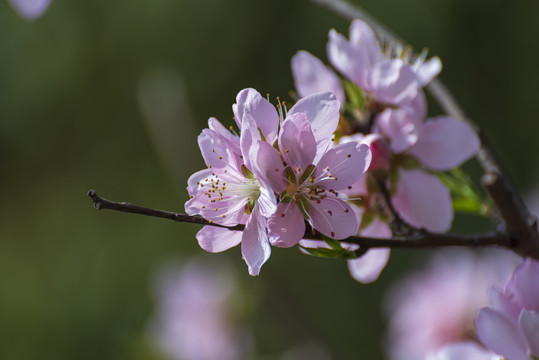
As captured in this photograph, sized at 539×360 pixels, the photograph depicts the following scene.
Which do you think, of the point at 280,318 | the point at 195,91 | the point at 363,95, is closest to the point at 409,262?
the point at 280,318

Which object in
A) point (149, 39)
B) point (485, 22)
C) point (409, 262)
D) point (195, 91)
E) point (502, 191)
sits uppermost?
point (502, 191)

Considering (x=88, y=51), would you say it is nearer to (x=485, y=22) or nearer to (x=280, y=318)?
(x=485, y=22)

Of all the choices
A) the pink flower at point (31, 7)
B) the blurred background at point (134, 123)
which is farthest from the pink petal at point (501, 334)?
the blurred background at point (134, 123)

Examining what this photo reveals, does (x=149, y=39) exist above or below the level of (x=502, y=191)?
below

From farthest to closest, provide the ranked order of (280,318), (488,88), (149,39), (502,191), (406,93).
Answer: (149,39), (488,88), (280,318), (406,93), (502,191)

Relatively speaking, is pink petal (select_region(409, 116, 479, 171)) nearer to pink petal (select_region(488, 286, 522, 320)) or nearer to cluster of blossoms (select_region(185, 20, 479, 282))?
cluster of blossoms (select_region(185, 20, 479, 282))

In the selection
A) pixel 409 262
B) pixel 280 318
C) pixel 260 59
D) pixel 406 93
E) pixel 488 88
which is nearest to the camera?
pixel 406 93

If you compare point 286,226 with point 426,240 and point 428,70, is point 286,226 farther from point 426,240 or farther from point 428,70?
point 428,70

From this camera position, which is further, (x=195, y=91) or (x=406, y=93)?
(x=195, y=91)
